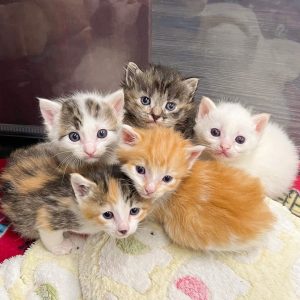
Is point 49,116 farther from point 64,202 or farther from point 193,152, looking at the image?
point 193,152

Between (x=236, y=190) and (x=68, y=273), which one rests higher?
(x=236, y=190)

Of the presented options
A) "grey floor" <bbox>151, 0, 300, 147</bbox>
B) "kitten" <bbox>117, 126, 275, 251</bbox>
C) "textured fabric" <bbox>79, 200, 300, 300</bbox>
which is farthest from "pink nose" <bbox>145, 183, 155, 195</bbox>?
"grey floor" <bbox>151, 0, 300, 147</bbox>

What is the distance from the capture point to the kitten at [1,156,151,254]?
1188mm

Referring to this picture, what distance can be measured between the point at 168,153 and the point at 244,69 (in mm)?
957

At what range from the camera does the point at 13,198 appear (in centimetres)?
141

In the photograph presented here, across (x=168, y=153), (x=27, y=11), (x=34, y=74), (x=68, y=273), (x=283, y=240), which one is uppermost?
(x=27, y=11)

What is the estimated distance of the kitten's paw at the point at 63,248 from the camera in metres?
1.42

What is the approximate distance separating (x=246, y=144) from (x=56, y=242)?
27.8 inches

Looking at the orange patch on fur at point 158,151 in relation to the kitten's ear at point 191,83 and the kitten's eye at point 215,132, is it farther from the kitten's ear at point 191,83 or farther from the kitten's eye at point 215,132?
the kitten's ear at point 191,83

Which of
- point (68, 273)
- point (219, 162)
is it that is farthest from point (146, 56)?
point (68, 273)

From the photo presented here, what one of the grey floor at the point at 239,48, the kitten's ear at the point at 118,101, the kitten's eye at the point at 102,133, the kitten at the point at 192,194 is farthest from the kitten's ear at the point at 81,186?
the grey floor at the point at 239,48

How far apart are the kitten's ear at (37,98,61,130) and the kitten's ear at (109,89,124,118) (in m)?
0.18

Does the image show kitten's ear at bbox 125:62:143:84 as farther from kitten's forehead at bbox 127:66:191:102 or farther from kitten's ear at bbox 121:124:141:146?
kitten's ear at bbox 121:124:141:146

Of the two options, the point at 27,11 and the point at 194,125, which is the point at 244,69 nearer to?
the point at 194,125
